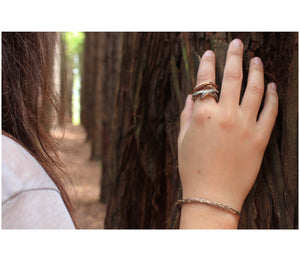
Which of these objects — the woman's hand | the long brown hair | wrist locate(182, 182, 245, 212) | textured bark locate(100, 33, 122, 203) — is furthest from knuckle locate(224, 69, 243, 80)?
textured bark locate(100, 33, 122, 203)

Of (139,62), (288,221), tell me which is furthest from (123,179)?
(288,221)

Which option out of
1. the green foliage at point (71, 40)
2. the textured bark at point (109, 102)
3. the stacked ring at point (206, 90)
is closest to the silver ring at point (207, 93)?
the stacked ring at point (206, 90)

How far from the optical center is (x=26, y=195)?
788 mm

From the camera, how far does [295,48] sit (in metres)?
1.29

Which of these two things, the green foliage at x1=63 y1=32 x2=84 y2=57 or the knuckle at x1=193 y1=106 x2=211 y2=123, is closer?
the knuckle at x1=193 y1=106 x2=211 y2=123

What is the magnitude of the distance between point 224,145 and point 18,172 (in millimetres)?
629

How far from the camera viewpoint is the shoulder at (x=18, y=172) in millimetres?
768

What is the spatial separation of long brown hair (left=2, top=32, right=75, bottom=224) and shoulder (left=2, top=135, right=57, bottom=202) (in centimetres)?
8

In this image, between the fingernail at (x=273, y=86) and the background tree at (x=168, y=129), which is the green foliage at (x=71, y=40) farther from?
the fingernail at (x=273, y=86)

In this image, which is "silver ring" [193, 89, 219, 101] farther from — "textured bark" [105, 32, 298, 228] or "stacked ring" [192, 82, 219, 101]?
"textured bark" [105, 32, 298, 228]

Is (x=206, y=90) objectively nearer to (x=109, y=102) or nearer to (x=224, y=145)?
(x=224, y=145)

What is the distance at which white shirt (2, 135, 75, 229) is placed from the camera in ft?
2.52

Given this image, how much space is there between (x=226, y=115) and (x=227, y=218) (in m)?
0.34

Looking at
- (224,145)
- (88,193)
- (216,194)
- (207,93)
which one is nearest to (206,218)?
(216,194)
